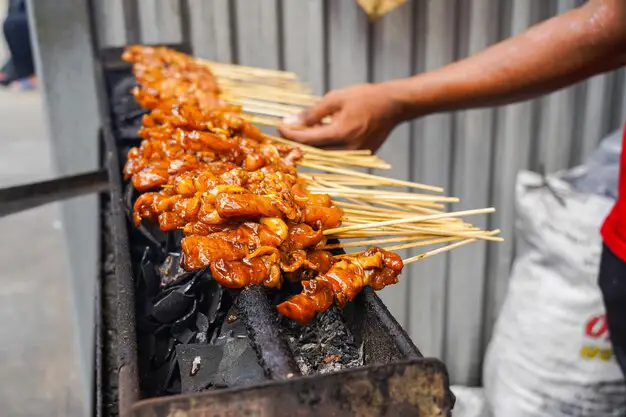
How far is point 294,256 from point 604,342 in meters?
3.13

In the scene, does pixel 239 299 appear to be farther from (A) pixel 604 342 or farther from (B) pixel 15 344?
(B) pixel 15 344

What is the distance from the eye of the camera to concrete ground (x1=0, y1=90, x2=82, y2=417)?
568 cm

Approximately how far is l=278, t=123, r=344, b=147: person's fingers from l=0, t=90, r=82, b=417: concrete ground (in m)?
2.48

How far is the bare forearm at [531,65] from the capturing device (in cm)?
256

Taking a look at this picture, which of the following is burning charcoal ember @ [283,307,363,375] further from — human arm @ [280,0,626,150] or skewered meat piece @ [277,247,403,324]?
human arm @ [280,0,626,150]

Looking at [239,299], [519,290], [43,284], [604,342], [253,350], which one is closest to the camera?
[253,350]

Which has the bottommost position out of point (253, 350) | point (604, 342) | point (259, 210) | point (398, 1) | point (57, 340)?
point (57, 340)

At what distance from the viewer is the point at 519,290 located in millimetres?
4254

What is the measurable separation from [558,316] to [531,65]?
76.4 inches

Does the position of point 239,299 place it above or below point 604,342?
above

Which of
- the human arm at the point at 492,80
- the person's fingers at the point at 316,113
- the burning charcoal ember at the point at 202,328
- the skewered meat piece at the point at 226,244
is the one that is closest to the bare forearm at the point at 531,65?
the human arm at the point at 492,80

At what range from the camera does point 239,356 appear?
47.8 inches

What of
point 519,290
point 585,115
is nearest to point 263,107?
point 519,290

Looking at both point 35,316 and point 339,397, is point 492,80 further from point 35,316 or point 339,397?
point 35,316
